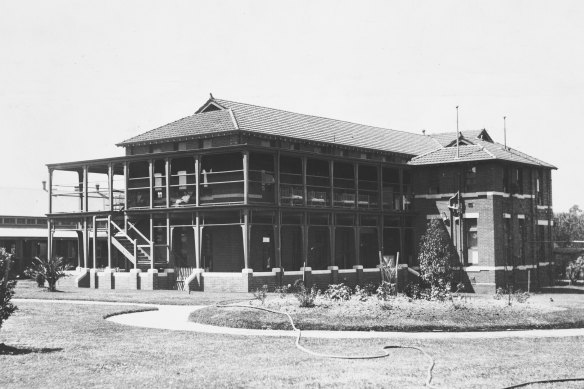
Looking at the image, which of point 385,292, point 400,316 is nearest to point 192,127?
point 385,292

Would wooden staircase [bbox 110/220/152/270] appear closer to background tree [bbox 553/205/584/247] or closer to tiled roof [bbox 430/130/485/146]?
tiled roof [bbox 430/130/485/146]

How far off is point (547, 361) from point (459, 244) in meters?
29.9

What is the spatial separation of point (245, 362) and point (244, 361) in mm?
120

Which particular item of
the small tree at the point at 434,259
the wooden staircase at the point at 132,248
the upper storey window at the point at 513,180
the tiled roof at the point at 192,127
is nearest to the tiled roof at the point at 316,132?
the tiled roof at the point at 192,127

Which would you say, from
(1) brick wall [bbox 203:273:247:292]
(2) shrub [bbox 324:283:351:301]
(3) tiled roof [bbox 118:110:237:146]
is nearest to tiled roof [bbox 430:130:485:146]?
(3) tiled roof [bbox 118:110:237:146]

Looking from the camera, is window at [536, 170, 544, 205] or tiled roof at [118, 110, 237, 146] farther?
window at [536, 170, 544, 205]

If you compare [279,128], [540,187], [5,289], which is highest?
[279,128]

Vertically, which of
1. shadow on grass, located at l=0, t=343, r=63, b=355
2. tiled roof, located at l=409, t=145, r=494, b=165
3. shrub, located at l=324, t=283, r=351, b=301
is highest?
tiled roof, located at l=409, t=145, r=494, b=165

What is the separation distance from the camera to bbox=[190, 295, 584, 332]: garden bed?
1997cm

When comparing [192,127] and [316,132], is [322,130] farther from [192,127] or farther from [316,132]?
[192,127]

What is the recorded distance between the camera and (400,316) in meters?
20.6

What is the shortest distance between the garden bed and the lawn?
7.17 ft

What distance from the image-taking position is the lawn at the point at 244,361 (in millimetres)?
12609

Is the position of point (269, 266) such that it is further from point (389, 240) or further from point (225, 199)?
point (389, 240)
